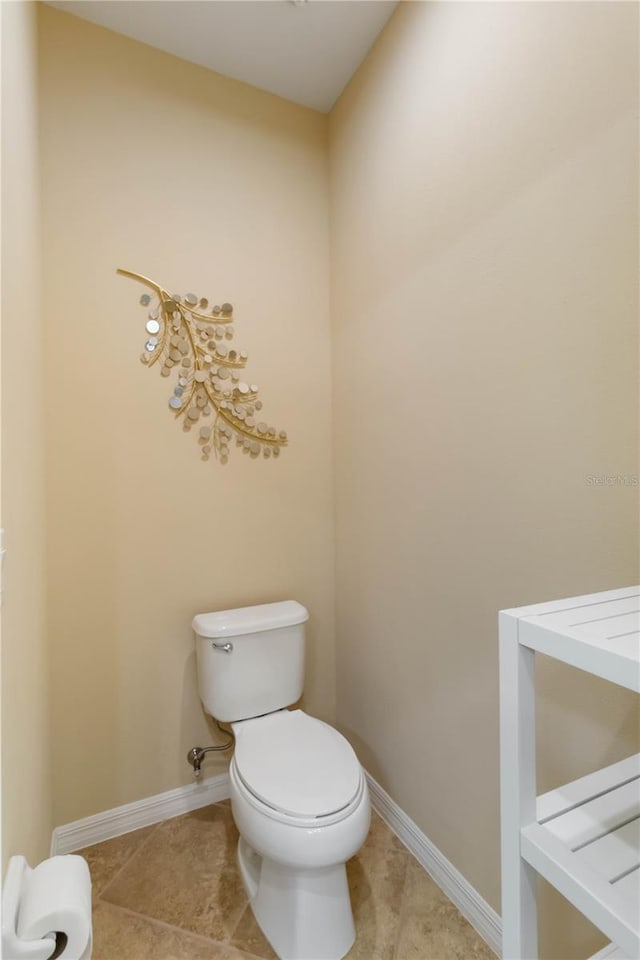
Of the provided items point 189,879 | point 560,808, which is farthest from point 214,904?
point 560,808

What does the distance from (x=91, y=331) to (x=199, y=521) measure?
74cm

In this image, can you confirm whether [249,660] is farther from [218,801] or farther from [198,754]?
[218,801]

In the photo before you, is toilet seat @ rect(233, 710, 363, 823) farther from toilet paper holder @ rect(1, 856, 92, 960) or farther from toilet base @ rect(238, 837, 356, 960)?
toilet paper holder @ rect(1, 856, 92, 960)

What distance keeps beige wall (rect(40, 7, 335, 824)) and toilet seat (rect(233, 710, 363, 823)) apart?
1.32 feet

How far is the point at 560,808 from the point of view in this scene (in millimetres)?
612

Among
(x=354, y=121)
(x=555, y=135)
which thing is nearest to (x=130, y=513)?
(x=555, y=135)

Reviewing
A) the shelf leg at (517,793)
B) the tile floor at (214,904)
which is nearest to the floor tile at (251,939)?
the tile floor at (214,904)

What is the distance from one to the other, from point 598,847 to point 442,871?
1.00 m

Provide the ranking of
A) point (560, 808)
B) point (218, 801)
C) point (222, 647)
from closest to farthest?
point (560, 808)
point (222, 647)
point (218, 801)

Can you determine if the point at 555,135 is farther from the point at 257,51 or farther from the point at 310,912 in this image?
the point at 310,912

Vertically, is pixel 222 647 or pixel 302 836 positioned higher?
pixel 222 647

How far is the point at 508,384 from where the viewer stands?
1.06m

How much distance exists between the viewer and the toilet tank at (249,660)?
148cm

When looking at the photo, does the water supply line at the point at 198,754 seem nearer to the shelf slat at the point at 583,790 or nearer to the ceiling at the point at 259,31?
the shelf slat at the point at 583,790
